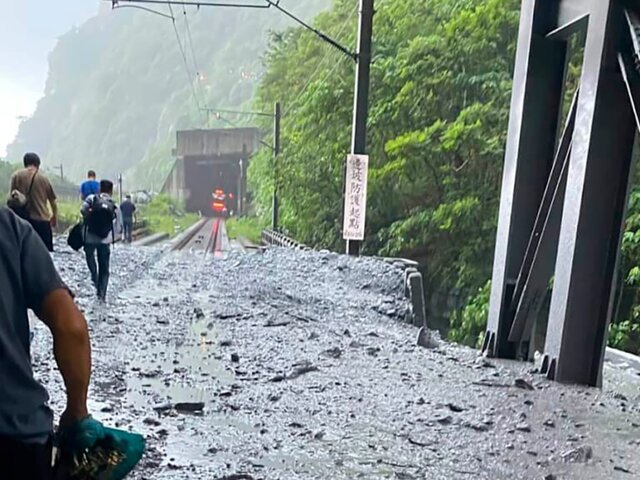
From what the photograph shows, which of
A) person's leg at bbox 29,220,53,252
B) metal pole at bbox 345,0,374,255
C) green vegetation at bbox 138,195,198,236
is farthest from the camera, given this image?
green vegetation at bbox 138,195,198,236

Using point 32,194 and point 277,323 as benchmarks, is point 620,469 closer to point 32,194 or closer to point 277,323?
point 277,323

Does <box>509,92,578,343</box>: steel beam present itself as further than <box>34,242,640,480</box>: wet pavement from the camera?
Yes

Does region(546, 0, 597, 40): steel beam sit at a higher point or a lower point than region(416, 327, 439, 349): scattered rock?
higher

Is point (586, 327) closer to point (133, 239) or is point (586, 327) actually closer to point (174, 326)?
point (174, 326)

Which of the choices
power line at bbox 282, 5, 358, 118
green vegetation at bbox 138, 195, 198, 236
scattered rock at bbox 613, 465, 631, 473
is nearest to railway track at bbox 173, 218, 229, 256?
green vegetation at bbox 138, 195, 198, 236

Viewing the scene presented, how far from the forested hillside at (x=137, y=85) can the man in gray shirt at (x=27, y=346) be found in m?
44.9

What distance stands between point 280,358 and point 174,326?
5.14 feet

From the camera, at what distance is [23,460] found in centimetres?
129

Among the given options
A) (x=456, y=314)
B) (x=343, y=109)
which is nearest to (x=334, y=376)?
(x=456, y=314)

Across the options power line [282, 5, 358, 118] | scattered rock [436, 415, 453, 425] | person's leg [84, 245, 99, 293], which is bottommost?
scattered rock [436, 415, 453, 425]

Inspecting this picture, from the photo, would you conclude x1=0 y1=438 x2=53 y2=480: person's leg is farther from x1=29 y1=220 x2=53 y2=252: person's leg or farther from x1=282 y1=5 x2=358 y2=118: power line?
x1=282 y1=5 x2=358 y2=118: power line

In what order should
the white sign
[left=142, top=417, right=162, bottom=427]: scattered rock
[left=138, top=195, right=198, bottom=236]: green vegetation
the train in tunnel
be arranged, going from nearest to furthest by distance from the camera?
1. [left=142, top=417, right=162, bottom=427]: scattered rock
2. the white sign
3. [left=138, top=195, right=198, bottom=236]: green vegetation
4. the train in tunnel

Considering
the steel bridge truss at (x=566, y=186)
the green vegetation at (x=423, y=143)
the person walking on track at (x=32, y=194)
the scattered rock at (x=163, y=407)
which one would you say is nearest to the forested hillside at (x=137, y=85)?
the green vegetation at (x=423, y=143)

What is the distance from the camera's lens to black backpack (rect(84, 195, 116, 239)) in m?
5.65
